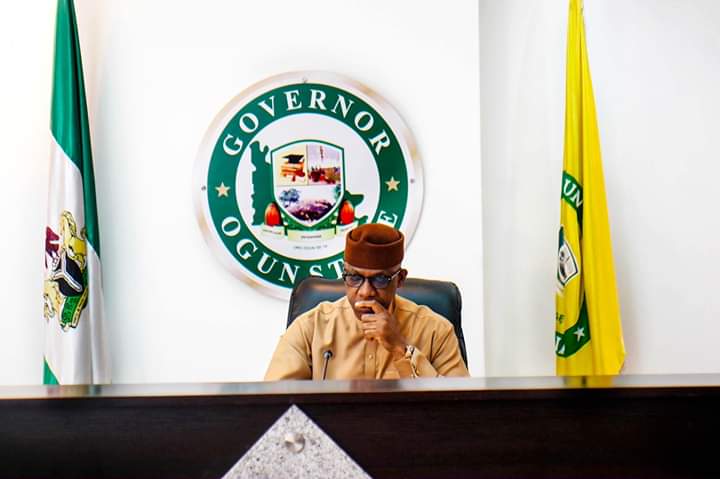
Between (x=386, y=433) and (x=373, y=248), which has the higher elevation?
(x=373, y=248)

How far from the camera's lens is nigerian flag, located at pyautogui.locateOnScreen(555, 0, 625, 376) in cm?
268

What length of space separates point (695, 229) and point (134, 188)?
2.12m

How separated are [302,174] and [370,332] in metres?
0.92

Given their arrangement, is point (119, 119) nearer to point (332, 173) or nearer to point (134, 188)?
point (134, 188)

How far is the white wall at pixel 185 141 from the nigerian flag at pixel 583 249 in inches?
12.8

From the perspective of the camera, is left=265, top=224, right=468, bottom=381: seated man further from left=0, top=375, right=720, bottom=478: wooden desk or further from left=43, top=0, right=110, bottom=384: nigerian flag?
left=0, top=375, right=720, bottom=478: wooden desk

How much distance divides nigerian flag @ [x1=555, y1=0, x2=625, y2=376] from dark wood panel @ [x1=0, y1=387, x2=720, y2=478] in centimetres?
195

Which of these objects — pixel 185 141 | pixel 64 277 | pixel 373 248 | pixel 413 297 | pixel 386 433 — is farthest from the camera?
pixel 185 141

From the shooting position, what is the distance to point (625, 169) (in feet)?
9.45

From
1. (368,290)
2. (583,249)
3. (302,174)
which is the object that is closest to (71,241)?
(302,174)

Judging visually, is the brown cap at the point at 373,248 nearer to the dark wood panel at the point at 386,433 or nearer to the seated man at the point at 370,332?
the seated man at the point at 370,332

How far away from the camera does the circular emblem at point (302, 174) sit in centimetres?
277

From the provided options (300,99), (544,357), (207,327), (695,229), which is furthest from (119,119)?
(695,229)

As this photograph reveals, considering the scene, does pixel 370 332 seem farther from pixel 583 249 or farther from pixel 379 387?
pixel 379 387
